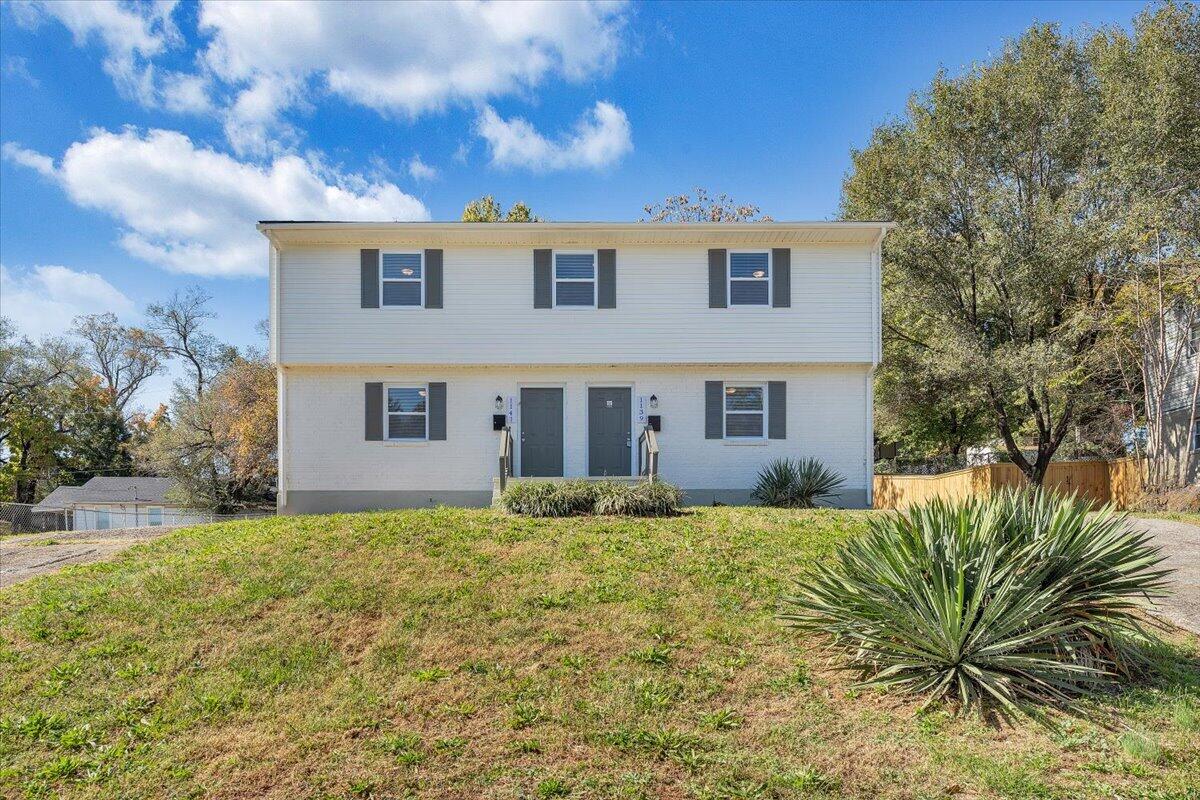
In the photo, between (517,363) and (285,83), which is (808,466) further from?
(285,83)

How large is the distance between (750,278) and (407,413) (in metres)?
8.04

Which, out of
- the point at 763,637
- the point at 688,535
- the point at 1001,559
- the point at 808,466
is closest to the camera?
the point at 1001,559

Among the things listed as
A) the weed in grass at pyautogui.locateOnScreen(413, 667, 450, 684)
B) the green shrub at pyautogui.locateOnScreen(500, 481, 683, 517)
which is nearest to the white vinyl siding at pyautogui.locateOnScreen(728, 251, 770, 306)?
the green shrub at pyautogui.locateOnScreen(500, 481, 683, 517)

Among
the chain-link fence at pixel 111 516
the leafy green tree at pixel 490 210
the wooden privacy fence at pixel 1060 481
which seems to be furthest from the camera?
the leafy green tree at pixel 490 210

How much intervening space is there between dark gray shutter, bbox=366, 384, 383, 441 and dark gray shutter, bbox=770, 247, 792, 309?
8.77 m

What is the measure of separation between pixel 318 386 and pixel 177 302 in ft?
93.7

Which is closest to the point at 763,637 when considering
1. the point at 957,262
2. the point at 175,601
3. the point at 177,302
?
the point at 175,601

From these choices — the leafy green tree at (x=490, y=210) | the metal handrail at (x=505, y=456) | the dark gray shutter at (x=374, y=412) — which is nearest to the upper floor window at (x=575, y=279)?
the metal handrail at (x=505, y=456)

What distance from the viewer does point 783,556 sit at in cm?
795

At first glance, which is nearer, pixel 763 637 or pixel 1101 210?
pixel 763 637

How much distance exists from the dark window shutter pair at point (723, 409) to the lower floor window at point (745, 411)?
0.11 m

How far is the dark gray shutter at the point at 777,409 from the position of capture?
1421 centimetres

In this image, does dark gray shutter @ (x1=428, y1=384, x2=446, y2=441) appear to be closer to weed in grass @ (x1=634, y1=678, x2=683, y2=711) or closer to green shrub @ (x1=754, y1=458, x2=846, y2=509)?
green shrub @ (x1=754, y1=458, x2=846, y2=509)

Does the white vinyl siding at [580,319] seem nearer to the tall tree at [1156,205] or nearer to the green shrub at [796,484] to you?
the green shrub at [796,484]
